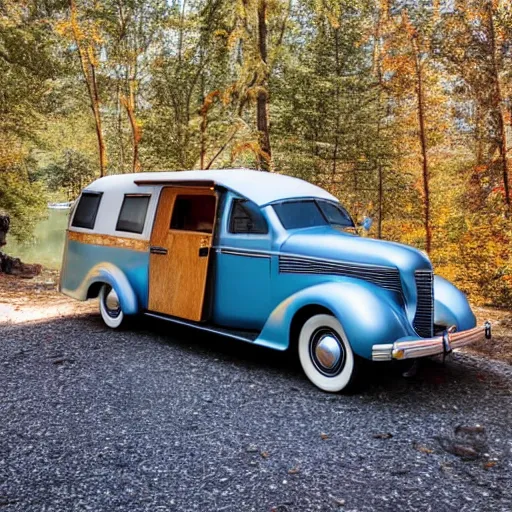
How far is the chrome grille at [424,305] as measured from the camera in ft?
14.8

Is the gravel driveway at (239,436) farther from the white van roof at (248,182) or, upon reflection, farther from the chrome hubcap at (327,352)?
the white van roof at (248,182)

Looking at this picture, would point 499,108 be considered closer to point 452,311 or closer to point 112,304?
point 452,311

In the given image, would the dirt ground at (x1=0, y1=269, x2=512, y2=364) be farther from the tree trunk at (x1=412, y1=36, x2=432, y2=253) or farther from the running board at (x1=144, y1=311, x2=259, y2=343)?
the tree trunk at (x1=412, y1=36, x2=432, y2=253)

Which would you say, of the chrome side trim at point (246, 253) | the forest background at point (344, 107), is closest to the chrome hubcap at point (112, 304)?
the chrome side trim at point (246, 253)

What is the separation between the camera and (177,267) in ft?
19.2

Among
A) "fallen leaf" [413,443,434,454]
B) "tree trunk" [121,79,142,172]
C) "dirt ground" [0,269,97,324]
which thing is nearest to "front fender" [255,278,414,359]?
"fallen leaf" [413,443,434,454]

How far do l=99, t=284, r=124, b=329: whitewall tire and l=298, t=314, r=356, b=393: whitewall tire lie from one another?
9.39 feet

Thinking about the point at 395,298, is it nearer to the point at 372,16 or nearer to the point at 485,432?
the point at 485,432

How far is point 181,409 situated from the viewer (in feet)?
13.6

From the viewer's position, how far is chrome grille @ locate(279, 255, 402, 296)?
14.5ft

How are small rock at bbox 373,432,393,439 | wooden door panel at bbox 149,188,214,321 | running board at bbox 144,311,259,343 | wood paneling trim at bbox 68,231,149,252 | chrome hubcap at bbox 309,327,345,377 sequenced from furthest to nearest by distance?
wood paneling trim at bbox 68,231,149,252 → wooden door panel at bbox 149,188,214,321 → running board at bbox 144,311,259,343 → chrome hubcap at bbox 309,327,345,377 → small rock at bbox 373,432,393,439

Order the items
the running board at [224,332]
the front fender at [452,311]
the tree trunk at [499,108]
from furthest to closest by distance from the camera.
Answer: the tree trunk at [499,108] < the running board at [224,332] < the front fender at [452,311]

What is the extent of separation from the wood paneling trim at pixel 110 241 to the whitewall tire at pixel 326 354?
253 cm

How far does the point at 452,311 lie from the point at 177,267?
9.98 ft
